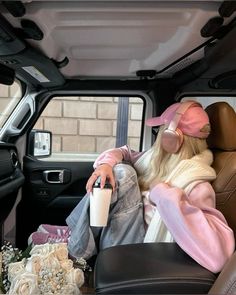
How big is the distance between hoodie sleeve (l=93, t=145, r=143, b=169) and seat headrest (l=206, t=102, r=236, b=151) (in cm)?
44

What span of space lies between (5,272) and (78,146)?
170cm

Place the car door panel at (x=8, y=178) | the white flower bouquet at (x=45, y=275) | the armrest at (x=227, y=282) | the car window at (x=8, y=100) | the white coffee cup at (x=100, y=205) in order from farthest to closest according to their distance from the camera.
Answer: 1. the car window at (x=8, y=100)
2. the car door panel at (x=8, y=178)
3. the white coffee cup at (x=100, y=205)
4. the white flower bouquet at (x=45, y=275)
5. the armrest at (x=227, y=282)

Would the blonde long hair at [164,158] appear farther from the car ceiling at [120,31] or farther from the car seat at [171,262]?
the car ceiling at [120,31]

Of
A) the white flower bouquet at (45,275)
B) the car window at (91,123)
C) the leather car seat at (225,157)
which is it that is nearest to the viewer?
the white flower bouquet at (45,275)

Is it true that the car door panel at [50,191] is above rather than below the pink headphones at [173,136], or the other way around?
below

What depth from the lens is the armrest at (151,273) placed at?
3.75 ft

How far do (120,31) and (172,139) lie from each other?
0.51 m

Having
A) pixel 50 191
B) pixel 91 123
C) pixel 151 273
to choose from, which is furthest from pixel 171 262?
pixel 91 123

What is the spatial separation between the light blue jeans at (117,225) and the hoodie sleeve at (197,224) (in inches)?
7.6

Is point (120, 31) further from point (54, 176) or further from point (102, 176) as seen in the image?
point (54, 176)

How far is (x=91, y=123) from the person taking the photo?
3115mm

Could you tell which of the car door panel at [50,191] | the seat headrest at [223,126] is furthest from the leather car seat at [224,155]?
the car door panel at [50,191]

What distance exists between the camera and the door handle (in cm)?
250

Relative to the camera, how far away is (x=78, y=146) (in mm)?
2949
